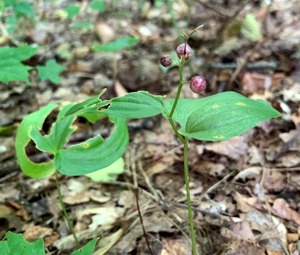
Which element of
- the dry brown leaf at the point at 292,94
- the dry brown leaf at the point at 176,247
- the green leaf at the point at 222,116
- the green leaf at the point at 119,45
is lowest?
the dry brown leaf at the point at 176,247

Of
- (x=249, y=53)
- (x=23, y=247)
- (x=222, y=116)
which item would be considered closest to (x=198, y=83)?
(x=222, y=116)

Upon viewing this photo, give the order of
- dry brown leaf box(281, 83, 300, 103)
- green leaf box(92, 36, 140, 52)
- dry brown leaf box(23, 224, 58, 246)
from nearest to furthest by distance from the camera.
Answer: dry brown leaf box(23, 224, 58, 246), dry brown leaf box(281, 83, 300, 103), green leaf box(92, 36, 140, 52)

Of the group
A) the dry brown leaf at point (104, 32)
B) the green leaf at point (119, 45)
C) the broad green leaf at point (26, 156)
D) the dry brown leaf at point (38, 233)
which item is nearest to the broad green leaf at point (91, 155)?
the broad green leaf at point (26, 156)

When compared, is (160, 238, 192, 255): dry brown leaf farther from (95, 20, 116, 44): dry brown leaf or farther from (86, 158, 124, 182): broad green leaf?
(95, 20, 116, 44): dry brown leaf

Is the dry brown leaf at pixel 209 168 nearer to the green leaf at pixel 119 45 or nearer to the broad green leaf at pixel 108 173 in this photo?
the broad green leaf at pixel 108 173

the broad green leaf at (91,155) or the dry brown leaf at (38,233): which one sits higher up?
the broad green leaf at (91,155)

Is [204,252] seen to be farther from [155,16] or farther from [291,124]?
[155,16]

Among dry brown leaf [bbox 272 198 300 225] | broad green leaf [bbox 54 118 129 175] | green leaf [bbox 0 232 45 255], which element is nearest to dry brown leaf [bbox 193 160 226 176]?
dry brown leaf [bbox 272 198 300 225]
